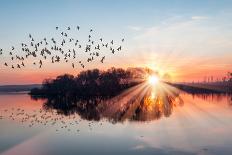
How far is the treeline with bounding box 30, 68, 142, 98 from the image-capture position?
167m

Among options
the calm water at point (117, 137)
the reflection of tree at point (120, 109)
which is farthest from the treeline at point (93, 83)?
the calm water at point (117, 137)

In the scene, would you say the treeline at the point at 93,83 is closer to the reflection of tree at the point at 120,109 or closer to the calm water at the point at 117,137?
the reflection of tree at the point at 120,109

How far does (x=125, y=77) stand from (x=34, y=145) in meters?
131

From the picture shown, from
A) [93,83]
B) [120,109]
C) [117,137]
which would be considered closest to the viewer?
[117,137]

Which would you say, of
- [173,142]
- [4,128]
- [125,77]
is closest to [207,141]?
[173,142]

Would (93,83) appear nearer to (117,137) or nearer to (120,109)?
(120,109)

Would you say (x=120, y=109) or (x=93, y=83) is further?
(x=93, y=83)

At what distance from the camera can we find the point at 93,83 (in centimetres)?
16925

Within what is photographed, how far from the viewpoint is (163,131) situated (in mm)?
47094

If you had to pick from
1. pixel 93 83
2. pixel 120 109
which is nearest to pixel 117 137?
pixel 120 109

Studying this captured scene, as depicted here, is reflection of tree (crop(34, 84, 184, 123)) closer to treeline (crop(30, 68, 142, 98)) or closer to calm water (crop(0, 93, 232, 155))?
calm water (crop(0, 93, 232, 155))

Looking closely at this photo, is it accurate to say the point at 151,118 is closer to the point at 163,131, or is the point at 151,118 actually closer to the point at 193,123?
the point at 193,123

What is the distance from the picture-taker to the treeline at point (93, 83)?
548ft

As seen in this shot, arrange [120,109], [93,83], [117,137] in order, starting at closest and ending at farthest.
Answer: [117,137] < [120,109] < [93,83]
